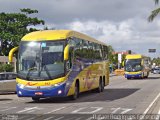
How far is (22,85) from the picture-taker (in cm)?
1983

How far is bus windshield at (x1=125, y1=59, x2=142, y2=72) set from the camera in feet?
175

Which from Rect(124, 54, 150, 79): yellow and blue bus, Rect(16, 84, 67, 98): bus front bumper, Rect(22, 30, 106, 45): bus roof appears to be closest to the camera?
Rect(16, 84, 67, 98): bus front bumper

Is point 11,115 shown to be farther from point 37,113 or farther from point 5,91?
point 5,91

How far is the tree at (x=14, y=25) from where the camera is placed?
6619 centimetres

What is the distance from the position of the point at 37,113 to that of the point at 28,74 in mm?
4376

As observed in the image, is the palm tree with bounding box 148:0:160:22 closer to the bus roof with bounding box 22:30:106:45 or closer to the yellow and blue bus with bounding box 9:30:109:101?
the yellow and blue bus with bounding box 9:30:109:101

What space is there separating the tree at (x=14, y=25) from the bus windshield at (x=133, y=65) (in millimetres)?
19106

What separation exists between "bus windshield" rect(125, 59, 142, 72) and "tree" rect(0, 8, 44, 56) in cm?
1911

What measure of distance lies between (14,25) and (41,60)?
1876 inches

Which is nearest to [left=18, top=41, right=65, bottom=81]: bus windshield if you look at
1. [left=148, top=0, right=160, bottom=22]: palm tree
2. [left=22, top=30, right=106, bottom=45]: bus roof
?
Answer: [left=22, top=30, right=106, bottom=45]: bus roof

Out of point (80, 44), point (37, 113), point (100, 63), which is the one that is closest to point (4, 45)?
point (100, 63)

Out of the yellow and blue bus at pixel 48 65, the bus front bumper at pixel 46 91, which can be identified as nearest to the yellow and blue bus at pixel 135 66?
the yellow and blue bus at pixel 48 65

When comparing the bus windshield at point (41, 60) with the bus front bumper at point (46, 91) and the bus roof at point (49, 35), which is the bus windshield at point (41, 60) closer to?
the bus roof at point (49, 35)

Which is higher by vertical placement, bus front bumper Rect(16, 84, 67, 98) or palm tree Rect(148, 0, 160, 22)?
palm tree Rect(148, 0, 160, 22)
